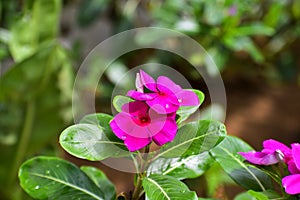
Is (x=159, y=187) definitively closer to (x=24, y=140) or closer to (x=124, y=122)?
(x=124, y=122)

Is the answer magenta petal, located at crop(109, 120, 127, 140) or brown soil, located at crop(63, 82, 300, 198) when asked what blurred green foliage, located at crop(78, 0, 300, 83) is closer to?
brown soil, located at crop(63, 82, 300, 198)

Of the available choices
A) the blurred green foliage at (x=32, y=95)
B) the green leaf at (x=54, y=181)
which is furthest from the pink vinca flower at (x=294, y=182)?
the blurred green foliage at (x=32, y=95)

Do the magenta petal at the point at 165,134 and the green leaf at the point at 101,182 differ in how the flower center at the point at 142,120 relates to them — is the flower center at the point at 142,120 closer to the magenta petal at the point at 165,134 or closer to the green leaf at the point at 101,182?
the magenta petal at the point at 165,134

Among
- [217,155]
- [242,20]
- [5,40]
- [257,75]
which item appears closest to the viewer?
[217,155]

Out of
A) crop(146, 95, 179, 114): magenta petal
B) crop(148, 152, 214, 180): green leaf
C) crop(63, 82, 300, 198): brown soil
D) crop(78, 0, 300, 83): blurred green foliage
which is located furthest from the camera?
crop(63, 82, 300, 198): brown soil

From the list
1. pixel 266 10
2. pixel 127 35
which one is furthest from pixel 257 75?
pixel 127 35

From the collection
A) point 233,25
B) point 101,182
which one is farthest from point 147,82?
point 233,25

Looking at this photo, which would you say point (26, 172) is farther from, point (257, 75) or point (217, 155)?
point (257, 75)

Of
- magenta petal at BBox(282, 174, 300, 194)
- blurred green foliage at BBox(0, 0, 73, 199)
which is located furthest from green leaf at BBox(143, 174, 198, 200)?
blurred green foliage at BBox(0, 0, 73, 199)
